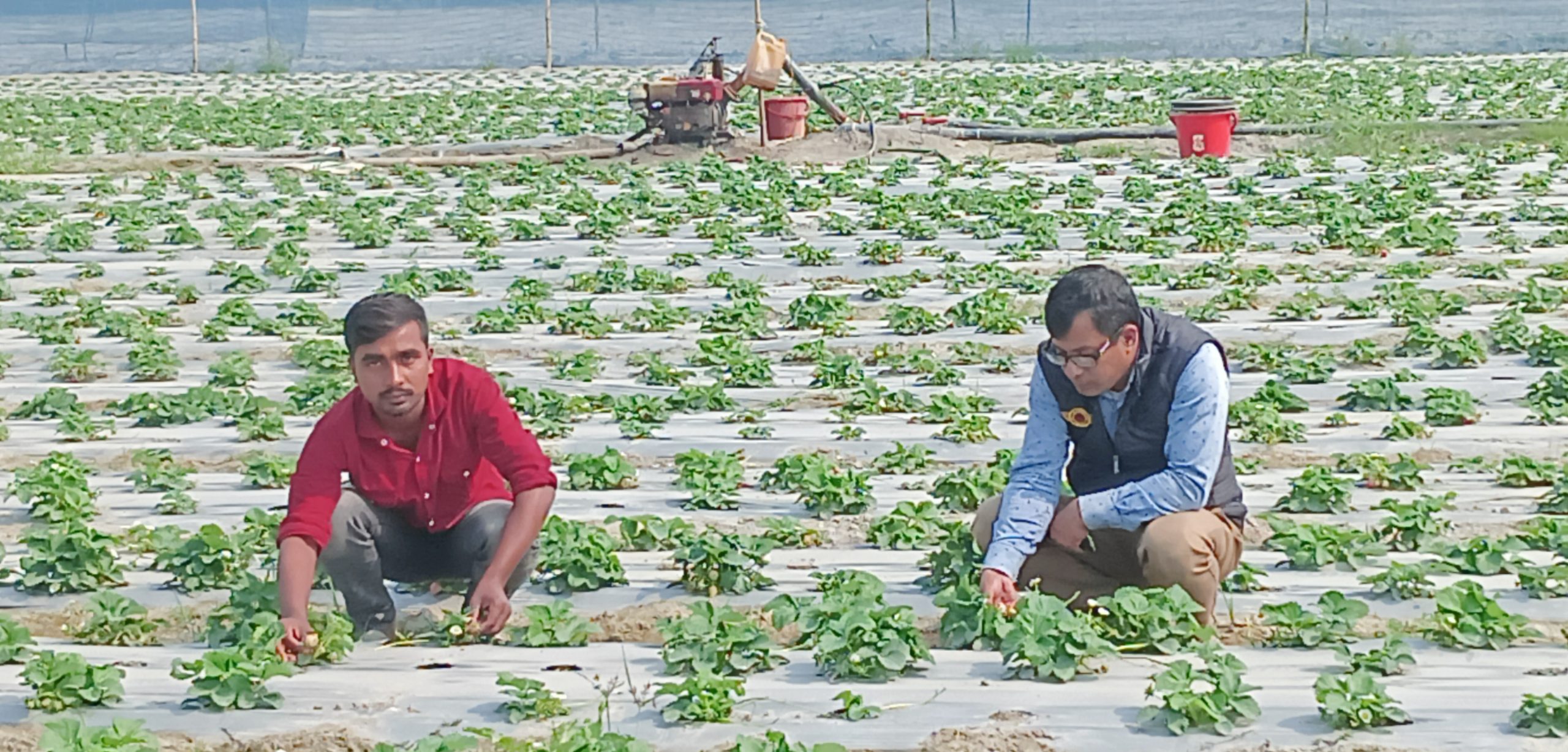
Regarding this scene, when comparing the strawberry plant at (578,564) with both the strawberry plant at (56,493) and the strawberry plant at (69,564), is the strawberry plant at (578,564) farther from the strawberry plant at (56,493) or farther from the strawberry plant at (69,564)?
the strawberry plant at (56,493)

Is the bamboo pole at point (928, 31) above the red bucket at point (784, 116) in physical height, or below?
above

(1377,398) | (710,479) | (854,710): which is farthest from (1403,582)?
(1377,398)

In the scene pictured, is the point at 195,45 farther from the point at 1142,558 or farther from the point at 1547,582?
the point at 1547,582

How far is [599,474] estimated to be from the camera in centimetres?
711

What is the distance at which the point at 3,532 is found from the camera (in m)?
6.64

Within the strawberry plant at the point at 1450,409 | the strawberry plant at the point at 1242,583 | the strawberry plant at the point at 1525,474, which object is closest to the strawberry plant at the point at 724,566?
the strawberry plant at the point at 1242,583

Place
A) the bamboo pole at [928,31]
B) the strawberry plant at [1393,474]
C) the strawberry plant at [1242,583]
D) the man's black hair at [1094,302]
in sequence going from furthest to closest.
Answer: the bamboo pole at [928,31] → the strawberry plant at [1393,474] → the strawberry plant at [1242,583] → the man's black hair at [1094,302]

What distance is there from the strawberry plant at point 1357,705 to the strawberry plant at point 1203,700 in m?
0.15

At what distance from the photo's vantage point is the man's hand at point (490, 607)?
5.14m

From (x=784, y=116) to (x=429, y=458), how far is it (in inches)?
537

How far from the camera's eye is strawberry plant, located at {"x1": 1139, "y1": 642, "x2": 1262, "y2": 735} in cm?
443

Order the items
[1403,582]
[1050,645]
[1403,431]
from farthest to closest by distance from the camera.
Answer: [1403,431] < [1403,582] < [1050,645]

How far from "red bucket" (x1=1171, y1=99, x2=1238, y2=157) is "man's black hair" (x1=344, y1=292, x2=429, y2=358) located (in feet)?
42.1

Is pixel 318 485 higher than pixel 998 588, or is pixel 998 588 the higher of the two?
pixel 318 485
